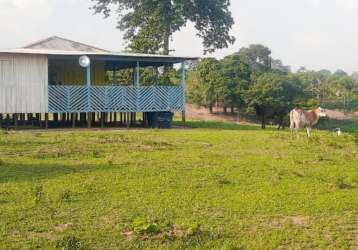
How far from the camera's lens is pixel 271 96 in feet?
96.7

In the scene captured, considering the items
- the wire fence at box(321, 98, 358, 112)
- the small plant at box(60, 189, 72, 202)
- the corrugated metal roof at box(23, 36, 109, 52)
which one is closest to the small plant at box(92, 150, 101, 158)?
the small plant at box(60, 189, 72, 202)

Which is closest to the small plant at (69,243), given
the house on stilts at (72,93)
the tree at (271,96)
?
the house on stilts at (72,93)

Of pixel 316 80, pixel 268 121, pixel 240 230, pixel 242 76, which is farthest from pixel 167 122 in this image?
pixel 316 80

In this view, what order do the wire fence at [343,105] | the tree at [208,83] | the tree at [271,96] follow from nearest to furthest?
1. the tree at [271,96]
2. the tree at [208,83]
3. the wire fence at [343,105]

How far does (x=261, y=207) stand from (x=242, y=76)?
26.4 m

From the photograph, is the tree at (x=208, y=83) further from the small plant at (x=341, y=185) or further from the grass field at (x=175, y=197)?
the small plant at (x=341, y=185)

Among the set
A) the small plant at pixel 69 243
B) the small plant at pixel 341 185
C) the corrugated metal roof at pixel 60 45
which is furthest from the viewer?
the corrugated metal roof at pixel 60 45

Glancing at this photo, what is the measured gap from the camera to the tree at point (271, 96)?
92.1 ft

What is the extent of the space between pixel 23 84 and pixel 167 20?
14.6m

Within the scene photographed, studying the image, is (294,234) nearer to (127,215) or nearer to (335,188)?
(127,215)

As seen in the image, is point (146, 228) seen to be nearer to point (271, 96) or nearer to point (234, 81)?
point (271, 96)

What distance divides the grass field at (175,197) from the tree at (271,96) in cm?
1343

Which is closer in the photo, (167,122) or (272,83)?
(167,122)

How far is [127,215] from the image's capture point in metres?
7.50
